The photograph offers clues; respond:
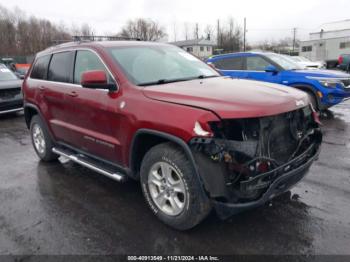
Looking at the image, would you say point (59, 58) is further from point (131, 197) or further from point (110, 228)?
point (110, 228)

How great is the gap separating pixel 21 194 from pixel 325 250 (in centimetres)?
367

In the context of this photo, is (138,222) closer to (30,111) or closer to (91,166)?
(91,166)

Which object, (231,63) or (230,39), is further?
(230,39)

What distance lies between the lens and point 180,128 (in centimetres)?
266

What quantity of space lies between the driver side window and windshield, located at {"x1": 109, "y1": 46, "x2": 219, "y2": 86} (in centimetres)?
21

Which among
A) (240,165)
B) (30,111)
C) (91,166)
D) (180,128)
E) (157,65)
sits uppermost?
(157,65)

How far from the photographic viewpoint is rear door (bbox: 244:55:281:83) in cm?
798

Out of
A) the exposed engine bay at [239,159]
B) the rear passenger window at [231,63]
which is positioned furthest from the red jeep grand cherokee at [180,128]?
the rear passenger window at [231,63]

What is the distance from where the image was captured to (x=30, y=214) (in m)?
3.53

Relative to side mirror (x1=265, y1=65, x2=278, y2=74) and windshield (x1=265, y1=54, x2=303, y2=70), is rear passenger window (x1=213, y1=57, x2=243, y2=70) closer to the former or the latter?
windshield (x1=265, y1=54, x2=303, y2=70)

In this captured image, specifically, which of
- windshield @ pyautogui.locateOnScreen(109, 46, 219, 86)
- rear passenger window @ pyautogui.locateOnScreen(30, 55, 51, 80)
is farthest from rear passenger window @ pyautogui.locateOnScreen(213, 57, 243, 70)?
rear passenger window @ pyautogui.locateOnScreen(30, 55, 51, 80)

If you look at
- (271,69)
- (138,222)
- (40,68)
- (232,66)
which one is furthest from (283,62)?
(138,222)

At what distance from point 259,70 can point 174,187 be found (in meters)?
6.34

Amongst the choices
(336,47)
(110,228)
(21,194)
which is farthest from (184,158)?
(336,47)
